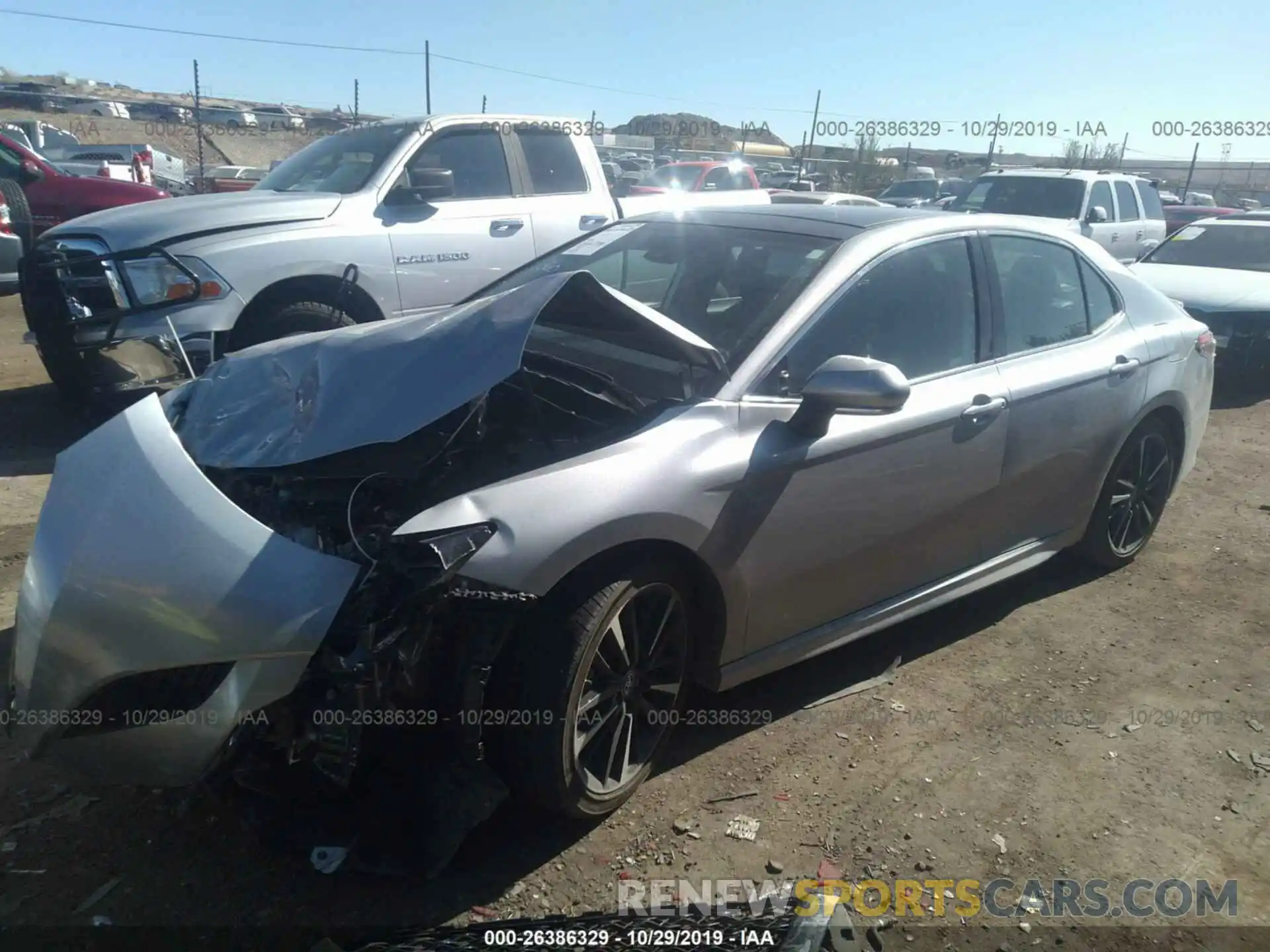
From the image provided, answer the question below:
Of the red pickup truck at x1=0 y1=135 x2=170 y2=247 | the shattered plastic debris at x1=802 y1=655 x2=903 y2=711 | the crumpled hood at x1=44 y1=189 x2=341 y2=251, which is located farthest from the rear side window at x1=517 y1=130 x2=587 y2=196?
the red pickup truck at x1=0 y1=135 x2=170 y2=247

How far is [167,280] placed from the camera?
5.63 meters

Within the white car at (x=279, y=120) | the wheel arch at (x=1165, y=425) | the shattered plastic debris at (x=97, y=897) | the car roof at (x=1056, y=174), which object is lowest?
the shattered plastic debris at (x=97, y=897)

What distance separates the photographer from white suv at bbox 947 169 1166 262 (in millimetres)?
12312

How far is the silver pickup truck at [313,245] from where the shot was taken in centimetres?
554

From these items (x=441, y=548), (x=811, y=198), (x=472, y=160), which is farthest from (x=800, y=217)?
(x=811, y=198)

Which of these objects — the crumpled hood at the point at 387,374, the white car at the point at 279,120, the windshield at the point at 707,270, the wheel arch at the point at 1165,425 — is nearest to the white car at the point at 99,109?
the white car at the point at 279,120

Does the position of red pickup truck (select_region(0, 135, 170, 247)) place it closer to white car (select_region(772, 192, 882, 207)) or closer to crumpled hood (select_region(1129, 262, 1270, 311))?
white car (select_region(772, 192, 882, 207))

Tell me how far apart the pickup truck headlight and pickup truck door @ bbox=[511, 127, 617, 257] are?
235 cm

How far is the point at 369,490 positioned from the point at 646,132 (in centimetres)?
4341

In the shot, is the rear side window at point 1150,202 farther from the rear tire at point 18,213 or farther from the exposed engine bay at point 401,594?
the rear tire at point 18,213

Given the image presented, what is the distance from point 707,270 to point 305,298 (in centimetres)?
341

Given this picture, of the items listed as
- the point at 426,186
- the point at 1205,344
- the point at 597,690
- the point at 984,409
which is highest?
the point at 426,186

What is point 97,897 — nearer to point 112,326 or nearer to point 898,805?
point 898,805

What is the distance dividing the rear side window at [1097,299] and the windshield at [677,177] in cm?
1385
